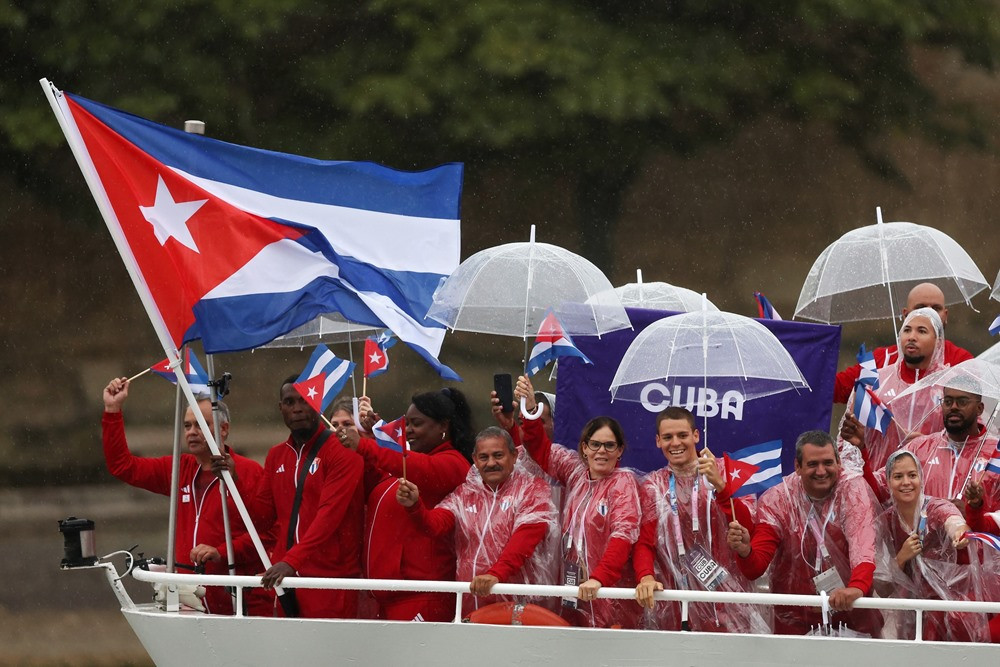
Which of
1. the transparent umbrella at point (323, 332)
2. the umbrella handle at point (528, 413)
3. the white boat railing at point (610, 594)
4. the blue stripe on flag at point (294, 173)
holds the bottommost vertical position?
the white boat railing at point (610, 594)

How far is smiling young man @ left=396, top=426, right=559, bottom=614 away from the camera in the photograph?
24.8 ft

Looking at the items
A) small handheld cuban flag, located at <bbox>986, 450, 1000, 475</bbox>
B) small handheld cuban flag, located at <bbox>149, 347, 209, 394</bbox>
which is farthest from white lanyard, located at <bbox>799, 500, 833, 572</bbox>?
small handheld cuban flag, located at <bbox>149, 347, 209, 394</bbox>

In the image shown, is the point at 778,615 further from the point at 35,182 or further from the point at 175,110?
the point at 35,182

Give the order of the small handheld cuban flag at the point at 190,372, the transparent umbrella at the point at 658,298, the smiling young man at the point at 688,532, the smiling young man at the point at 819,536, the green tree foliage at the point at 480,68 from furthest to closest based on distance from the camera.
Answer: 1. the green tree foliage at the point at 480,68
2. the transparent umbrella at the point at 658,298
3. the small handheld cuban flag at the point at 190,372
4. the smiling young man at the point at 688,532
5. the smiling young man at the point at 819,536

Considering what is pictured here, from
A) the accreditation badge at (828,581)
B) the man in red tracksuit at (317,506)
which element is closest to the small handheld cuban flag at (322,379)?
the man in red tracksuit at (317,506)

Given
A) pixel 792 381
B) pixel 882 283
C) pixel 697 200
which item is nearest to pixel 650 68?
pixel 697 200

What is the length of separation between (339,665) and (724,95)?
348 inches

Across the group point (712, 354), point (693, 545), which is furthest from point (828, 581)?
point (712, 354)

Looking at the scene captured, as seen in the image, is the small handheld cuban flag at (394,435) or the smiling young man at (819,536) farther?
the small handheld cuban flag at (394,435)

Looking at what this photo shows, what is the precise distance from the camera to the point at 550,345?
8.00 metres

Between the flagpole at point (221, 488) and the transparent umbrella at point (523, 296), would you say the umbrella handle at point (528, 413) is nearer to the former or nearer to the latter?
the transparent umbrella at point (523, 296)

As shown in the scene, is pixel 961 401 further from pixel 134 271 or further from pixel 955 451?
pixel 134 271

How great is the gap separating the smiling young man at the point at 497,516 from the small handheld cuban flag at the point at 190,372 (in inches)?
→ 60.0

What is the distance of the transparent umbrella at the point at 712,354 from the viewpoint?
758cm
